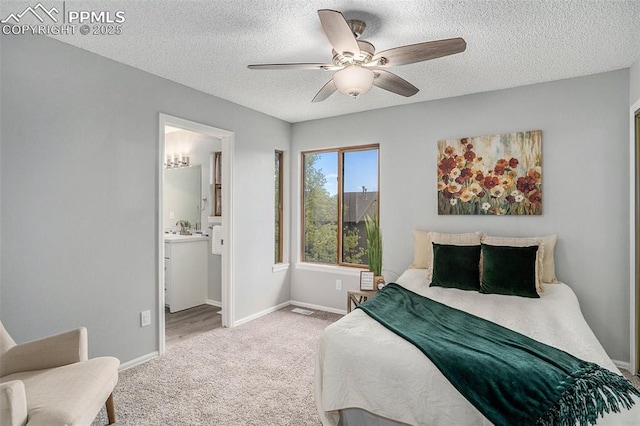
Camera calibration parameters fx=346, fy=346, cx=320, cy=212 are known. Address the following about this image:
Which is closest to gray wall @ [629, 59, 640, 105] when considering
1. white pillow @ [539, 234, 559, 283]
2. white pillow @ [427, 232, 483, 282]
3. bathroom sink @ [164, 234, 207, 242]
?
white pillow @ [539, 234, 559, 283]

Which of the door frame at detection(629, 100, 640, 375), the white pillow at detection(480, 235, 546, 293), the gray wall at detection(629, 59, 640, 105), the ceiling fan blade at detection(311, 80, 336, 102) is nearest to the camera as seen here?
the ceiling fan blade at detection(311, 80, 336, 102)

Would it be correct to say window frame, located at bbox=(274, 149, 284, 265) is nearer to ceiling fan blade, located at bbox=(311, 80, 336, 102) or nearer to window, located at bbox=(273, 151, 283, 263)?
window, located at bbox=(273, 151, 283, 263)

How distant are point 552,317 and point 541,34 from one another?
195 centimetres

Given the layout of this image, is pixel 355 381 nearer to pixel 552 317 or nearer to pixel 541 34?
pixel 552 317

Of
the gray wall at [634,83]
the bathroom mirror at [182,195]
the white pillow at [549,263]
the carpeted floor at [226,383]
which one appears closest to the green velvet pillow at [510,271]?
the white pillow at [549,263]

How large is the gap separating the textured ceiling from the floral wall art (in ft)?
1.87

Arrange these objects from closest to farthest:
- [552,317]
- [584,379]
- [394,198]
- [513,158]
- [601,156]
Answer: [584,379]
[552,317]
[601,156]
[513,158]
[394,198]

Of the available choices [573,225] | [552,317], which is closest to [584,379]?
[552,317]

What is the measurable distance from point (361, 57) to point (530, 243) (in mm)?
2297

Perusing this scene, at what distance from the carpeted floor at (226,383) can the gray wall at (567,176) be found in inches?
68.2

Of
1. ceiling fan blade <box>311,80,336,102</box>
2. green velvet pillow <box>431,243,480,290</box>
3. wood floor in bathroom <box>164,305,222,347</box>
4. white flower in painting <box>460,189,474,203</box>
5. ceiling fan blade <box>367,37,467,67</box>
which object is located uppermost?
ceiling fan blade <box>367,37,467,67</box>

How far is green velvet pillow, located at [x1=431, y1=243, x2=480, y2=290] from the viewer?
10.3 ft

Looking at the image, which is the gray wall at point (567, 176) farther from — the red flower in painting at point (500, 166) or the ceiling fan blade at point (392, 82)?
the ceiling fan blade at point (392, 82)

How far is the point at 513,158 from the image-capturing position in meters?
3.45
